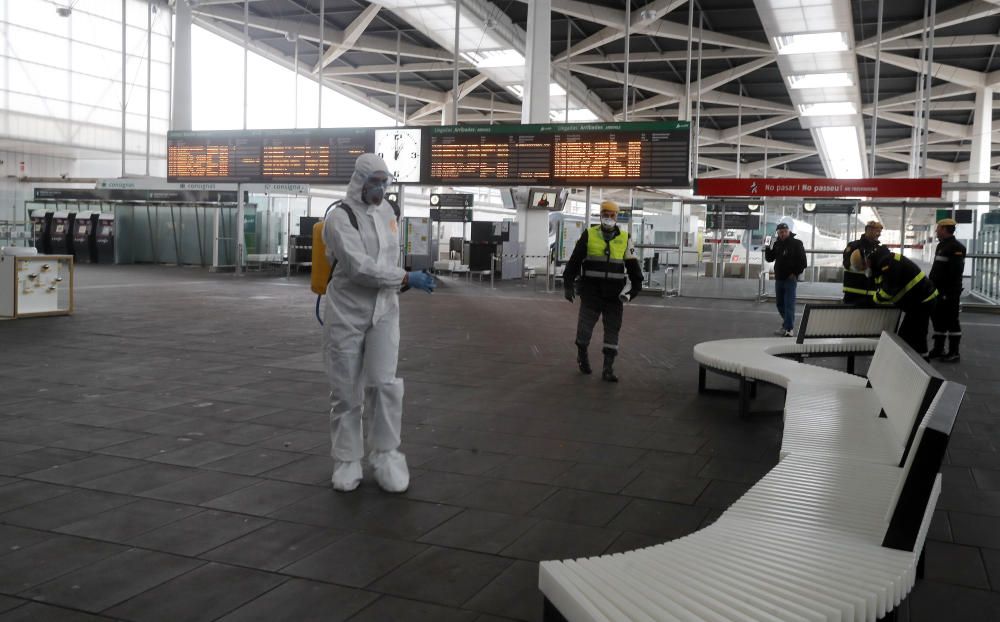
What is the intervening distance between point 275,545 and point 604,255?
5363 millimetres

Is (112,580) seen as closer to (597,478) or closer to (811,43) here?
(597,478)

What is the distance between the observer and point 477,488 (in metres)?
4.61

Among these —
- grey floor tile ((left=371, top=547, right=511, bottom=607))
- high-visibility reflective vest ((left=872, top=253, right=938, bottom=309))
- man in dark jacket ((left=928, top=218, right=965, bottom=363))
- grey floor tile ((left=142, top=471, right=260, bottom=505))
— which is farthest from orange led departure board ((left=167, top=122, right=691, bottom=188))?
grey floor tile ((left=371, top=547, right=511, bottom=607))

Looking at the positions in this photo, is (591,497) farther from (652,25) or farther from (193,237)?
(193,237)

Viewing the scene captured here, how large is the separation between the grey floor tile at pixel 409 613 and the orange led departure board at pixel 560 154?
14403 mm

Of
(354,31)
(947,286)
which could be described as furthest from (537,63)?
(947,286)

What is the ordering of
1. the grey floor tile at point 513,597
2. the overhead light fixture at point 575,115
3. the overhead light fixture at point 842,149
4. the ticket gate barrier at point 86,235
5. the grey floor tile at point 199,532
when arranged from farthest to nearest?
1. the overhead light fixture at point 575,115
2. the overhead light fixture at point 842,149
3. the ticket gate barrier at point 86,235
4. the grey floor tile at point 199,532
5. the grey floor tile at point 513,597

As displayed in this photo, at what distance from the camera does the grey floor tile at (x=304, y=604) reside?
9.71 feet

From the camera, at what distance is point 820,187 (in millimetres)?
18656

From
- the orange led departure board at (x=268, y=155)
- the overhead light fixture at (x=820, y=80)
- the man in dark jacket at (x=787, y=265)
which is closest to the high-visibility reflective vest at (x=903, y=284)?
the man in dark jacket at (x=787, y=265)

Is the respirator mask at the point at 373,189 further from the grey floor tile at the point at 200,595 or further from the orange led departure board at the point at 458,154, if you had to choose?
the orange led departure board at the point at 458,154

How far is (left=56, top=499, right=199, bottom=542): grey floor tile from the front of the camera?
3742mm

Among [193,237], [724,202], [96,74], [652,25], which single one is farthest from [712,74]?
[96,74]

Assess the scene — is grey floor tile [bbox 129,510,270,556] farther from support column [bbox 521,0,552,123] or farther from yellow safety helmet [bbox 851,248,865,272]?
support column [bbox 521,0,552,123]
